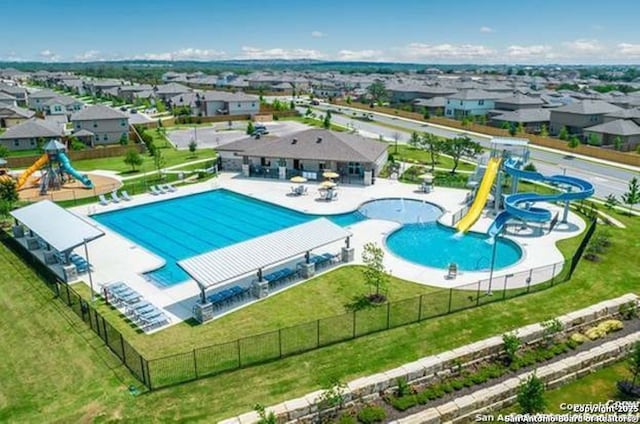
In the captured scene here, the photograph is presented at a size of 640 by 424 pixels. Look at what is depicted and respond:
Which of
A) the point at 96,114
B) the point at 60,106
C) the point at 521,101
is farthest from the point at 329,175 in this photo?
the point at 60,106

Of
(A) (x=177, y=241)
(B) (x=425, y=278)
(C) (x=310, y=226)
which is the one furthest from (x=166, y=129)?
(B) (x=425, y=278)

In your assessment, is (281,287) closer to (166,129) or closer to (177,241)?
(177,241)

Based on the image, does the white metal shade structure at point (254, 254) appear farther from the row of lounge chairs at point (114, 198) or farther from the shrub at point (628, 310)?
the row of lounge chairs at point (114, 198)

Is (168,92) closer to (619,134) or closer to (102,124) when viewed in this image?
(102,124)

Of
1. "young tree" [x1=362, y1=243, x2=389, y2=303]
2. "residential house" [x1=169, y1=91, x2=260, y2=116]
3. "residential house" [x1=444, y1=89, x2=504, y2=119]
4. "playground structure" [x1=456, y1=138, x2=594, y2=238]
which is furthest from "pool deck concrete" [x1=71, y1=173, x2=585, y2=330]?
"residential house" [x1=444, y1=89, x2=504, y2=119]

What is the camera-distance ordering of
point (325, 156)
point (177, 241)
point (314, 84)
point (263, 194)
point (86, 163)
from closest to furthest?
point (177, 241), point (263, 194), point (325, 156), point (86, 163), point (314, 84)

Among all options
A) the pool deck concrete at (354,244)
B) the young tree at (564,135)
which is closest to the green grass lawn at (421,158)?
the pool deck concrete at (354,244)

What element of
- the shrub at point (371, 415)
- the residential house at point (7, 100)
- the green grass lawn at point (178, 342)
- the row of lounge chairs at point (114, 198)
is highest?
the residential house at point (7, 100)
